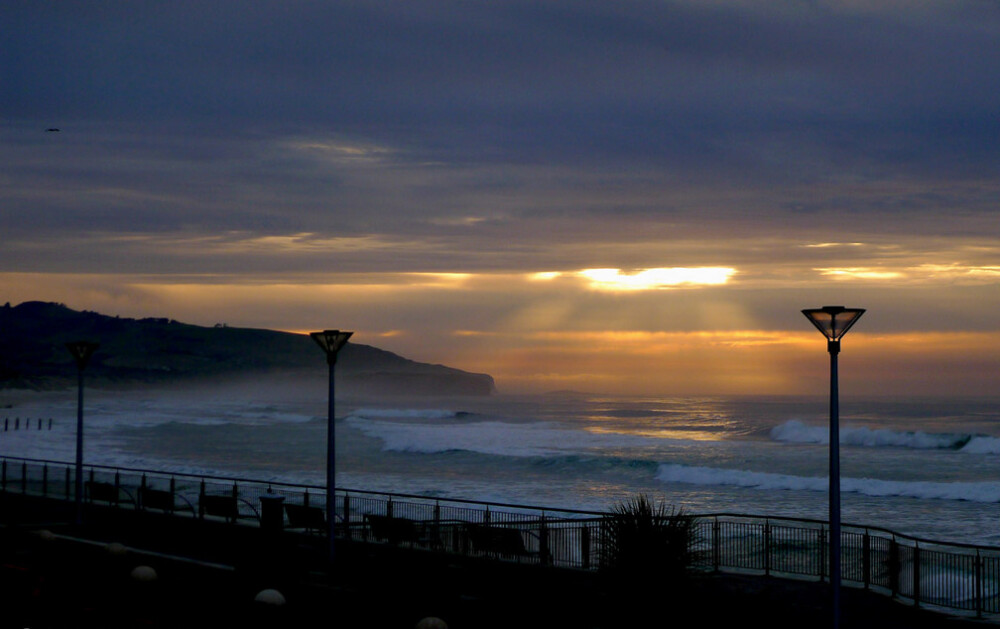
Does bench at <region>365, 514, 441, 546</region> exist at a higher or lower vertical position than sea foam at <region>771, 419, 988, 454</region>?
higher

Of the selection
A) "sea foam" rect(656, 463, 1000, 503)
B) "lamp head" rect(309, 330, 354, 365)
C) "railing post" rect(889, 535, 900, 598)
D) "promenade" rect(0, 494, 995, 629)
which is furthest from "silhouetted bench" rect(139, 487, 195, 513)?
"sea foam" rect(656, 463, 1000, 503)

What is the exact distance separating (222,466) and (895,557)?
2035 inches

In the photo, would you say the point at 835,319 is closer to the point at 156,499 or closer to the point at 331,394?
the point at 331,394

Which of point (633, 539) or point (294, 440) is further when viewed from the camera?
point (294, 440)

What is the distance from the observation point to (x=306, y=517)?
82.6 ft

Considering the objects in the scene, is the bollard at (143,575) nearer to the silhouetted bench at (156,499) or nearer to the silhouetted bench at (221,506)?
the silhouetted bench at (221,506)

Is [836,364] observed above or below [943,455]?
above

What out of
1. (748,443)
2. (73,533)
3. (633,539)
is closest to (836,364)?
(633,539)

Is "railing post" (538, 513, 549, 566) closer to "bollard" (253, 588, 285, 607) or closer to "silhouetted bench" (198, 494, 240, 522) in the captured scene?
"bollard" (253, 588, 285, 607)

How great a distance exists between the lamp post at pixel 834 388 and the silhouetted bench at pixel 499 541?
8216 millimetres

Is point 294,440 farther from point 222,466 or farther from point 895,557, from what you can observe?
point 895,557

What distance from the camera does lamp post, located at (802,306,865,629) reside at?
1389 cm

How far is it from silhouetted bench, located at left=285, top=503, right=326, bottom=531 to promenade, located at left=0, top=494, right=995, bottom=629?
125 centimetres

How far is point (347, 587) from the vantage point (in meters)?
17.8
